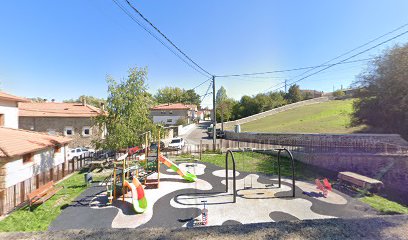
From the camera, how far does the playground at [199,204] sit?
8.85 metres

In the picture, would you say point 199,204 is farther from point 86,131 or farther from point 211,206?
point 86,131

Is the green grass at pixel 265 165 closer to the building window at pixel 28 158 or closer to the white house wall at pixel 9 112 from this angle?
the building window at pixel 28 158

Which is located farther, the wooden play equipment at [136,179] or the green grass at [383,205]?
the wooden play equipment at [136,179]

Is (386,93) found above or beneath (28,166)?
above

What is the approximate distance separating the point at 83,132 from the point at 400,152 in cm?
3422

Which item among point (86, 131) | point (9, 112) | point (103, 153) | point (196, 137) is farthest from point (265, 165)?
point (86, 131)

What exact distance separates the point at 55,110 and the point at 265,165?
98.8 feet

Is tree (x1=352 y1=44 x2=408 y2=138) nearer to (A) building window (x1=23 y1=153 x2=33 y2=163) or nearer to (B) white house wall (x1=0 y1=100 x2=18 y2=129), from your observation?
(A) building window (x1=23 y1=153 x2=33 y2=163)

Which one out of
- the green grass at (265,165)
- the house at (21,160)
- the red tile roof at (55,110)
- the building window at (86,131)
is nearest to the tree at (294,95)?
the green grass at (265,165)

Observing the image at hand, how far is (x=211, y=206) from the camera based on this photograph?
1020cm

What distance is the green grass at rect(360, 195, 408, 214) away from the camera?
9948 mm

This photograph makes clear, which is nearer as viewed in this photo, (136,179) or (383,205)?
(383,205)

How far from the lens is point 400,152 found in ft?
56.9

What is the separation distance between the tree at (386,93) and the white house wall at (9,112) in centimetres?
3373
